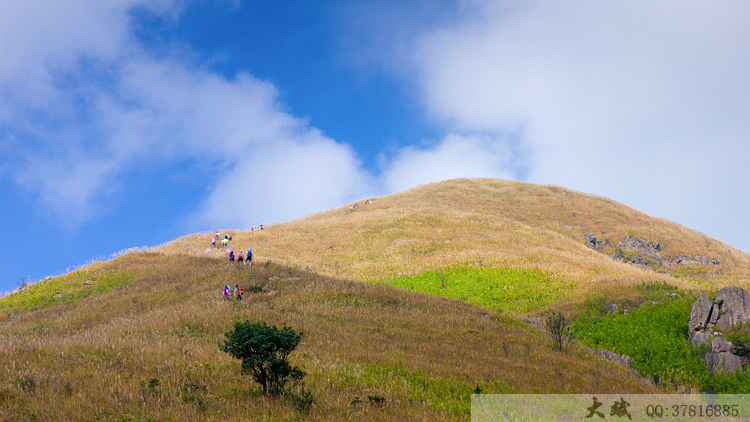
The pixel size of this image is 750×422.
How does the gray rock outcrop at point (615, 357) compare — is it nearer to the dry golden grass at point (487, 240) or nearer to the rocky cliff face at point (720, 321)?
the rocky cliff face at point (720, 321)

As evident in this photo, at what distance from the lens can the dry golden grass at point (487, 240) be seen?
34.7 metres

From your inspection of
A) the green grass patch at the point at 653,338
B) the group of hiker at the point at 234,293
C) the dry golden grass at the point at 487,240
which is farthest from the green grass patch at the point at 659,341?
the group of hiker at the point at 234,293

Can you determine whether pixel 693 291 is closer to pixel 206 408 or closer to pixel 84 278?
pixel 206 408

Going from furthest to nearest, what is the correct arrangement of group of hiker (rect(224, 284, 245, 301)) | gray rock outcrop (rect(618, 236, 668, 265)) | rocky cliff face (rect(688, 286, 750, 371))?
gray rock outcrop (rect(618, 236, 668, 265)), group of hiker (rect(224, 284, 245, 301)), rocky cliff face (rect(688, 286, 750, 371))

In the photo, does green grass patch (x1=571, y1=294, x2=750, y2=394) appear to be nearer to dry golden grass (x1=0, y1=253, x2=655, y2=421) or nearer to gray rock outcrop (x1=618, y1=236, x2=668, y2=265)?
dry golden grass (x1=0, y1=253, x2=655, y2=421)

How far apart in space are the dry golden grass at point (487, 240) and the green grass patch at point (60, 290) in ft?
25.0

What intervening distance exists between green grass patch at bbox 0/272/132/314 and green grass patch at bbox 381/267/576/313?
1910cm

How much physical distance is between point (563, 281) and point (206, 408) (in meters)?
26.9

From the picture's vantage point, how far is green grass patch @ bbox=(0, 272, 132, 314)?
87.7 feet

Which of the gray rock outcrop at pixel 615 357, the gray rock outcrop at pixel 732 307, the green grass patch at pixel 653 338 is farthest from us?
the gray rock outcrop at pixel 732 307

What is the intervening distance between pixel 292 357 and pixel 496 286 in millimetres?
20869

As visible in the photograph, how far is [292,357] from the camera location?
39.5ft

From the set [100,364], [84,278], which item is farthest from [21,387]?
[84,278]

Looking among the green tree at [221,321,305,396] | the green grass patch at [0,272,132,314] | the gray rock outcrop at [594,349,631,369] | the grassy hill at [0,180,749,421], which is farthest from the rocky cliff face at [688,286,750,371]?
the green grass patch at [0,272,132,314]
